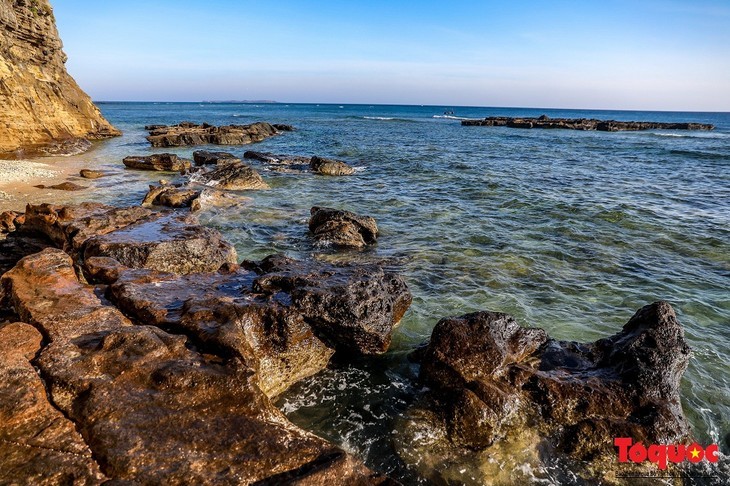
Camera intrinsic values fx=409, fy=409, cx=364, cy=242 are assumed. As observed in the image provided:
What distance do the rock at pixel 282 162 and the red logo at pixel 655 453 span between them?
22039 mm

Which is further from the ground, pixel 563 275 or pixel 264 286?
pixel 264 286

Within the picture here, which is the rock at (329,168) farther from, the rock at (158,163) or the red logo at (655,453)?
the red logo at (655,453)

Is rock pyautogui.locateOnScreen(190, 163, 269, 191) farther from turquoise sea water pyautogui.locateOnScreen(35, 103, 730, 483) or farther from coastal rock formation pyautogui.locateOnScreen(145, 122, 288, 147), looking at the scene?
coastal rock formation pyautogui.locateOnScreen(145, 122, 288, 147)

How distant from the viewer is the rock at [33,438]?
3.03 m

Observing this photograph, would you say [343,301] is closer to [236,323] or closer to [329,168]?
[236,323]

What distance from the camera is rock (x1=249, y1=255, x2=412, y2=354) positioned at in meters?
6.03

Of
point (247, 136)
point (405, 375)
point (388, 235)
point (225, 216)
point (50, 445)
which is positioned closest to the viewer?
point (50, 445)

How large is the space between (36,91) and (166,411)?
34.9 metres

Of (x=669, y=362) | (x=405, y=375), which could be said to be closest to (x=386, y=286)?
(x=405, y=375)

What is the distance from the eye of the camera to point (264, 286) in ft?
21.2

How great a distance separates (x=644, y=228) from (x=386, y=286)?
11.3m

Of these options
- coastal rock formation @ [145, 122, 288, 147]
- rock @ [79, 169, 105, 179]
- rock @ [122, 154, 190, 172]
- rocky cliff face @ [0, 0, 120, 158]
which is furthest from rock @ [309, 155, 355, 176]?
coastal rock formation @ [145, 122, 288, 147]

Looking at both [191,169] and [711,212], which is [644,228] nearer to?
[711,212]

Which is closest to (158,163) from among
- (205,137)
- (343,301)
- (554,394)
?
(205,137)
